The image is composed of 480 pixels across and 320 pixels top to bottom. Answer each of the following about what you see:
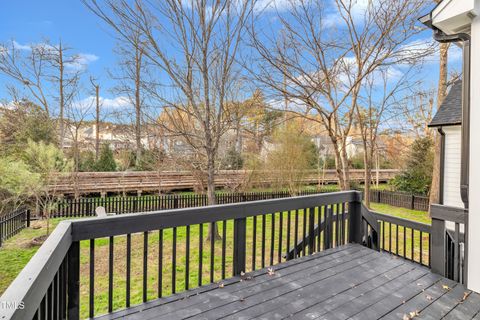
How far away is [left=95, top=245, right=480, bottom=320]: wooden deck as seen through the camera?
82.2 inches

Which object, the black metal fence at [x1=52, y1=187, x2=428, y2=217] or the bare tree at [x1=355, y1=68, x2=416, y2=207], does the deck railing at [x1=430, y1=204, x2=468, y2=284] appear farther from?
the black metal fence at [x1=52, y1=187, x2=428, y2=217]

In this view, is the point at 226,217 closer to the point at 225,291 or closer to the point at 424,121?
the point at 225,291

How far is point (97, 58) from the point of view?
520 inches

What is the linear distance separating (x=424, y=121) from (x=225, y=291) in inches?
630

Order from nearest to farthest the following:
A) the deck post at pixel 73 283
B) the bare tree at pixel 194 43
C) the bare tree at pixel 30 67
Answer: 1. the deck post at pixel 73 283
2. the bare tree at pixel 194 43
3. the bare tree at pixel 30 67

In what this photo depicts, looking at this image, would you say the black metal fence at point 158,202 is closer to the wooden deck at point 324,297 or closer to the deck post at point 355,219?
the deck post at point 355,219

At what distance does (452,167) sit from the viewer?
→ 24.1 ft

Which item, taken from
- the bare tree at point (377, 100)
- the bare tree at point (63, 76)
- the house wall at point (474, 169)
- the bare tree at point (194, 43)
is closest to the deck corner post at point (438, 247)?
the house wall at point (474, 169)

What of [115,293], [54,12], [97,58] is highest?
[54,12]

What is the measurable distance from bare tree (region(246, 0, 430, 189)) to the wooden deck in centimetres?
503

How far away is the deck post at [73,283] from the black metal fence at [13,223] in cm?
702

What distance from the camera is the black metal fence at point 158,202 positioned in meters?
10.4

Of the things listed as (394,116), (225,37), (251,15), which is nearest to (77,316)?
(225,37)

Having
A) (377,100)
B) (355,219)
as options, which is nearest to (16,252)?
(355,219)
